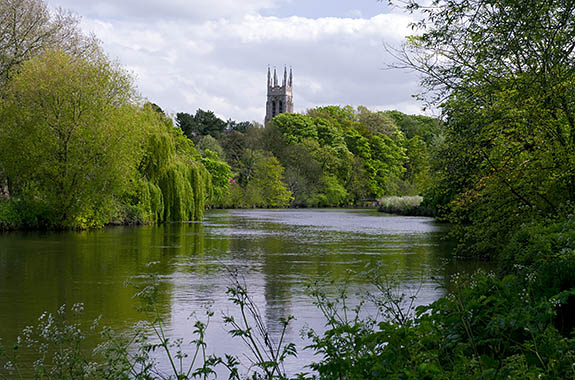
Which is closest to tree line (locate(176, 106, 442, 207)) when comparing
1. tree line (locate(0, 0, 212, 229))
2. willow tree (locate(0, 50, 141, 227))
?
tree line (locate(0, 0, 212, 229))

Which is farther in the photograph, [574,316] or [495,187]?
[495,187]

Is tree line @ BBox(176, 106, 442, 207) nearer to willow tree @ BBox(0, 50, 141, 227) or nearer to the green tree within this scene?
the green tree

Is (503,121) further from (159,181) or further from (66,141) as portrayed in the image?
(159,181)

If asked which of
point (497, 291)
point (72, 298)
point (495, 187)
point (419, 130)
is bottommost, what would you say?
point (72, 298)

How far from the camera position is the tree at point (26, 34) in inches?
1121

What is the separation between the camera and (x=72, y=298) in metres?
10.3

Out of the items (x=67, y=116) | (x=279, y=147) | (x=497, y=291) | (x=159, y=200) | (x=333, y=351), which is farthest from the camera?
(x=279, y=147)

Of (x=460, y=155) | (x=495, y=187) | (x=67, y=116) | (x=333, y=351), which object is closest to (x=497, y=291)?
(x=333, y=351)

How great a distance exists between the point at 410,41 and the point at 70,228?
658 inches

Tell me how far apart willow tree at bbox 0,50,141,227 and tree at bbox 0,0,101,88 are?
100 inches

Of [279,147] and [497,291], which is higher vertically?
[279,147]

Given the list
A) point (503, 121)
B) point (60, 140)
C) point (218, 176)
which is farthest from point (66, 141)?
point (218, 176)

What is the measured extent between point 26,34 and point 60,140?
258 inches

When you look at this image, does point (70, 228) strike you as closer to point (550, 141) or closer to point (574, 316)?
point (550, 141)
